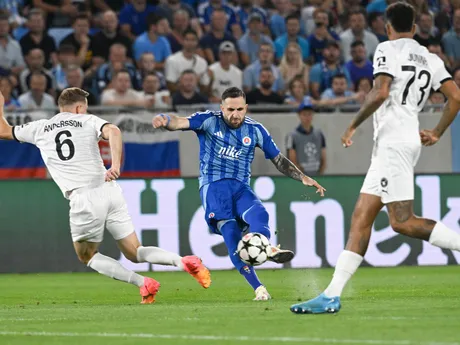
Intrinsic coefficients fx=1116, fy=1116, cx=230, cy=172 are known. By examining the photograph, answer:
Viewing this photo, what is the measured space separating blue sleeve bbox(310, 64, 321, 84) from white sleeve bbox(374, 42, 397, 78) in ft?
34.2

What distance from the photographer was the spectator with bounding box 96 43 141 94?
17.9m

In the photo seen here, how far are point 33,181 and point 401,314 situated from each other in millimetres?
8973

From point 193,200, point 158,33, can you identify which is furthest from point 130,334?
point 158,33

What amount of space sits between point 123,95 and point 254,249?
24.8 feet

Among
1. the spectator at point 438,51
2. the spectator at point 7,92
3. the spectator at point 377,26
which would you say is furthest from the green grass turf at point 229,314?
the spectator at point 377,26

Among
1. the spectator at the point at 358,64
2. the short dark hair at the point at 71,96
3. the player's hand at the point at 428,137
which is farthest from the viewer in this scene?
the spectator at the point at 358,64

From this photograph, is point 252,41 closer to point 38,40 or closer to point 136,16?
A: point 136,16

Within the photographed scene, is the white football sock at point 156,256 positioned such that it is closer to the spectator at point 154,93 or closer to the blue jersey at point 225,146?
the blue jersey at point 225,146

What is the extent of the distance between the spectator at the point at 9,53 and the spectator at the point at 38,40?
4.5 inches

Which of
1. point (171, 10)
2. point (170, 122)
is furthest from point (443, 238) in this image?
point (171, 10)

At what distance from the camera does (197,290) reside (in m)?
13.1

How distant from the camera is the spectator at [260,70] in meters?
18.4

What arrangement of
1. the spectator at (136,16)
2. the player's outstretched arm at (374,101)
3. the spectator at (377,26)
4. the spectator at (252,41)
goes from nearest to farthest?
the player's outstretched arm at (374,101), the spectator at (252,41), the spectator at (136,16), the spectator at (377,26)

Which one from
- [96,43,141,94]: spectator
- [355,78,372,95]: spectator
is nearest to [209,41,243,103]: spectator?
[96,43,141,94]: spectator
